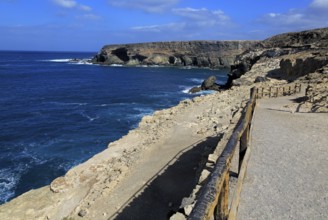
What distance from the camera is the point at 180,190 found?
1579 centimetres

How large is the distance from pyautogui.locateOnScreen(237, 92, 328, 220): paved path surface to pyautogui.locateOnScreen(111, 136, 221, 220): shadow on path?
4.11 m

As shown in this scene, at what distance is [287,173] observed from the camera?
323 inches

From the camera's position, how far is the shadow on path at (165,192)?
48.3ft

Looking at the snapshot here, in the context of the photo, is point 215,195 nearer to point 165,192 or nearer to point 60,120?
point 165,192

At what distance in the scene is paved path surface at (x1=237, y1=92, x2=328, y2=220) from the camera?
6.43m

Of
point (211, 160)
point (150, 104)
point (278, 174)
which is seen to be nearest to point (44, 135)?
point (150, 104)

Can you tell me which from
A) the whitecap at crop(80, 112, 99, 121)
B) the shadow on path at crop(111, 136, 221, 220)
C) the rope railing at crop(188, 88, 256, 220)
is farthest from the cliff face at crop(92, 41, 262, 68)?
the rope railing at crop(188, 88, 256, 220)

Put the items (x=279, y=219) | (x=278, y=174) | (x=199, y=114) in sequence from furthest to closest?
(x=199, y=114) → (x=278, y=174) → (x=279, y=219)

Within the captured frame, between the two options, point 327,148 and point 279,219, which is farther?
point 327,148

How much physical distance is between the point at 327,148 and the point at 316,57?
26122mm

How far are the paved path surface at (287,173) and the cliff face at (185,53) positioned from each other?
4098 inches

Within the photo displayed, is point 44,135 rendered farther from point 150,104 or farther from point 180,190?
point 180,190

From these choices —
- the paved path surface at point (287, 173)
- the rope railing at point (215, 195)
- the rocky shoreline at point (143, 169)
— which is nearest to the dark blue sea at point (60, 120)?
the rocky shoreline at point (143, 169)

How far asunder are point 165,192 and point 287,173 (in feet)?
27.0
